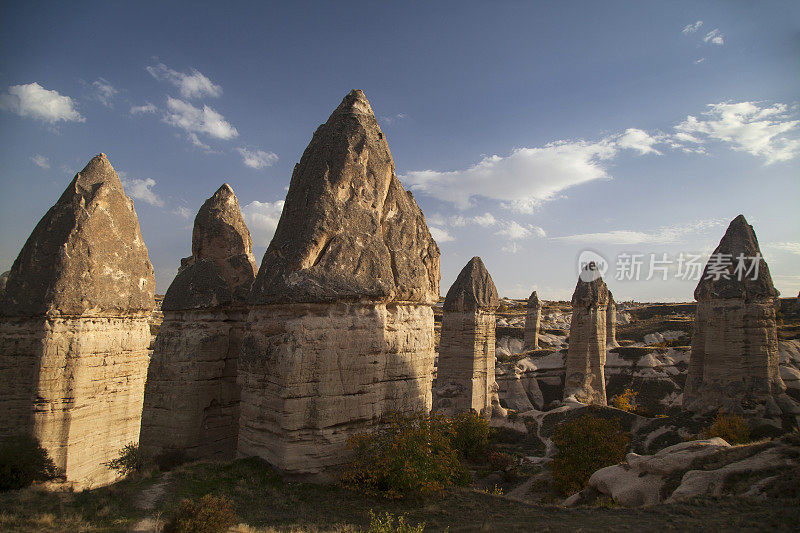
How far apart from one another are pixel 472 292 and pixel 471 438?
800cm

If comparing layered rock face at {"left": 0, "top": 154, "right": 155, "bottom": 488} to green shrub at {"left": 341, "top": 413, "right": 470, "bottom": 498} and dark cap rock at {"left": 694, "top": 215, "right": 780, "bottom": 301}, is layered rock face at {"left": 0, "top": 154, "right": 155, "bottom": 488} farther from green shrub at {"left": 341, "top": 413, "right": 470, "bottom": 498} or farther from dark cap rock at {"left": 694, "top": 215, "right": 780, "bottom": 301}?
dark cap rock at {"left": 694, "top": 215, "right": 780, "bottom": 301}

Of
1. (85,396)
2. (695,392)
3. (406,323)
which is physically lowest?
(695,392)

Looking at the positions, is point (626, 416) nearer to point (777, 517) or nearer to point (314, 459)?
point (777, 517)

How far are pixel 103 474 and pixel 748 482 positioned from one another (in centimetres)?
1376

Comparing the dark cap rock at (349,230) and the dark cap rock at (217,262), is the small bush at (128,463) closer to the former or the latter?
the dark cap rock at (217,262)

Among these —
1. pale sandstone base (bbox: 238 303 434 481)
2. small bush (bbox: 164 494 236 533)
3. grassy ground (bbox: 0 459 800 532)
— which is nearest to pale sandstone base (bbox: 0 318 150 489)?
grassy ground (bbox: 0 459 800 532)

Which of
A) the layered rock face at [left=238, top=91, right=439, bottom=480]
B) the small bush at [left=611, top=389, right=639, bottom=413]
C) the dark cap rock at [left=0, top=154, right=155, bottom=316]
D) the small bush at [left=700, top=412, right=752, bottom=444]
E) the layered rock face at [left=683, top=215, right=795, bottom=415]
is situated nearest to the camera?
the layered rock face at [left=238, top=91, right=439, bottom=480]

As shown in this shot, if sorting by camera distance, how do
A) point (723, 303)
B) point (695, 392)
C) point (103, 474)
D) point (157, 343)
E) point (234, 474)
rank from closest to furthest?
point (234, 474) → point (103, 474) → point (157, 343) → point (723, 303) → point (695, 392)

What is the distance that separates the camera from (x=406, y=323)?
11109 millimetres

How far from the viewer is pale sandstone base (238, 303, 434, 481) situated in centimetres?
909

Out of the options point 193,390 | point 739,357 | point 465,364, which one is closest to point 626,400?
point 739,357

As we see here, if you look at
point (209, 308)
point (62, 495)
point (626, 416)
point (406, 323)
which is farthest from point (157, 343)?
point (626, 416)

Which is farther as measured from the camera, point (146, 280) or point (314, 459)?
point (146, 280)

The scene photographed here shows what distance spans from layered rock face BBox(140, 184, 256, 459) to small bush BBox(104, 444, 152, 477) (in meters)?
1.70
